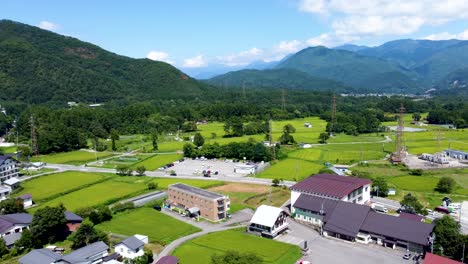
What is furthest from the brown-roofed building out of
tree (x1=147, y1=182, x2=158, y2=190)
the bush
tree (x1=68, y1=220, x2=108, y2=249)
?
tree (x1=147, y1=182, x2=158, y2=190)

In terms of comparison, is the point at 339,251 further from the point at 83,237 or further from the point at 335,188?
the point at 83,237

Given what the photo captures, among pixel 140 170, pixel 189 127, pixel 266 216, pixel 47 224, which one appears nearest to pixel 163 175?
pixel 140 170

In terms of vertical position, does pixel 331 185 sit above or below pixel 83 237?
above

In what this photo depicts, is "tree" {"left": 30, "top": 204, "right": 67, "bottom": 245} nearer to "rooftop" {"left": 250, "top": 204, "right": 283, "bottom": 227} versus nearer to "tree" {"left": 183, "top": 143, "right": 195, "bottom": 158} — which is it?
"rooftop" {"left": 250, "top": 204, "right": 283, "bottom": 227}

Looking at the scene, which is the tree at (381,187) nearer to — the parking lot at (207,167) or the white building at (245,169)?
the white building at (245,169)

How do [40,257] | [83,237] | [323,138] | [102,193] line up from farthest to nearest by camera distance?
[323,138] → [102,193] → [83,237] → [40,257]

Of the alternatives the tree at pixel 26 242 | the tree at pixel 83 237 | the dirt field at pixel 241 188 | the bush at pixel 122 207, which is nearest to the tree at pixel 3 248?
the tree at pixel 26 242
